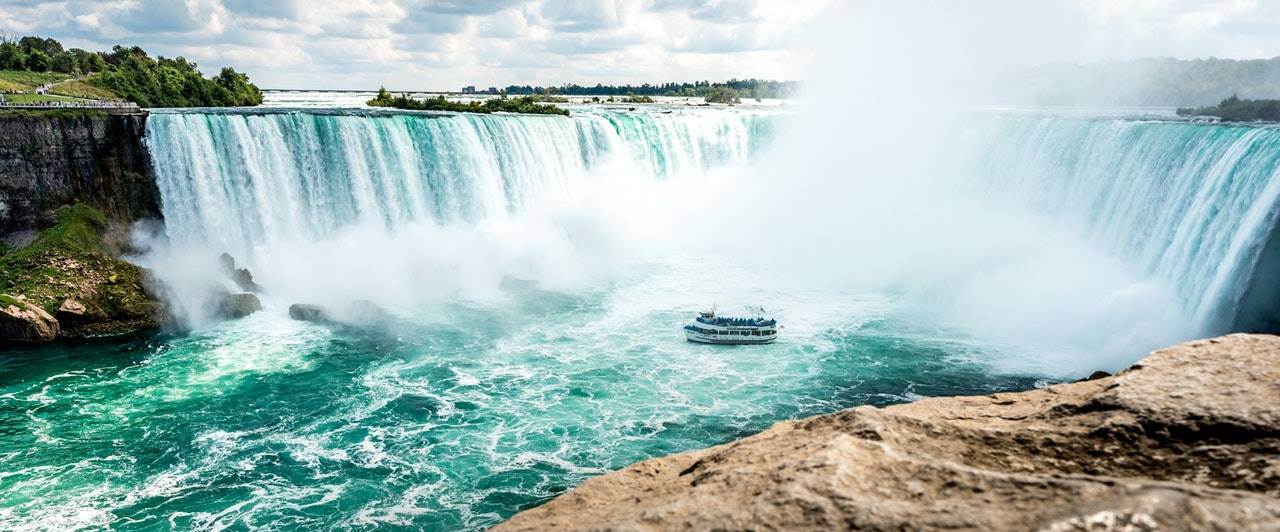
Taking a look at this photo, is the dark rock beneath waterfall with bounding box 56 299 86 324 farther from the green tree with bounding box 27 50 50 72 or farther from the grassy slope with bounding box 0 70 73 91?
the green tree with bounding box 27 50 50 72

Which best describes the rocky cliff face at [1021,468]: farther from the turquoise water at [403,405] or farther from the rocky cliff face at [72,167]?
the rocky cliff face at [72,167]

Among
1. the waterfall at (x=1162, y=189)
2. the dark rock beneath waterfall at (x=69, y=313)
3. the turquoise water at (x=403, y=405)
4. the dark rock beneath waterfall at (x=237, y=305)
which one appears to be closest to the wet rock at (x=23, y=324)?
the dark rock beneath waterfall at (x=69, y=313)

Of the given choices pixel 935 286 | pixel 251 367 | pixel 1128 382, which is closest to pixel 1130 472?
pixel 1128 382

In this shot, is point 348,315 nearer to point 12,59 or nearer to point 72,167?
point 72,167

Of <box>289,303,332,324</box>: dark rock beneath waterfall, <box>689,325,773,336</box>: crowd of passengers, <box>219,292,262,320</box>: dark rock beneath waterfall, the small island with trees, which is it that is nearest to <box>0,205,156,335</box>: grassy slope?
<box>219,292,262,320</box>: dark rock beneath waterfall

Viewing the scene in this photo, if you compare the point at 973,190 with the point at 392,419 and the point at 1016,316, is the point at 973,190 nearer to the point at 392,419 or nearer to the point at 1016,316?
the point at 1016,316

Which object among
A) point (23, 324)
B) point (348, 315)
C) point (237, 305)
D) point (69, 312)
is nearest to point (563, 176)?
point (348, 315)
